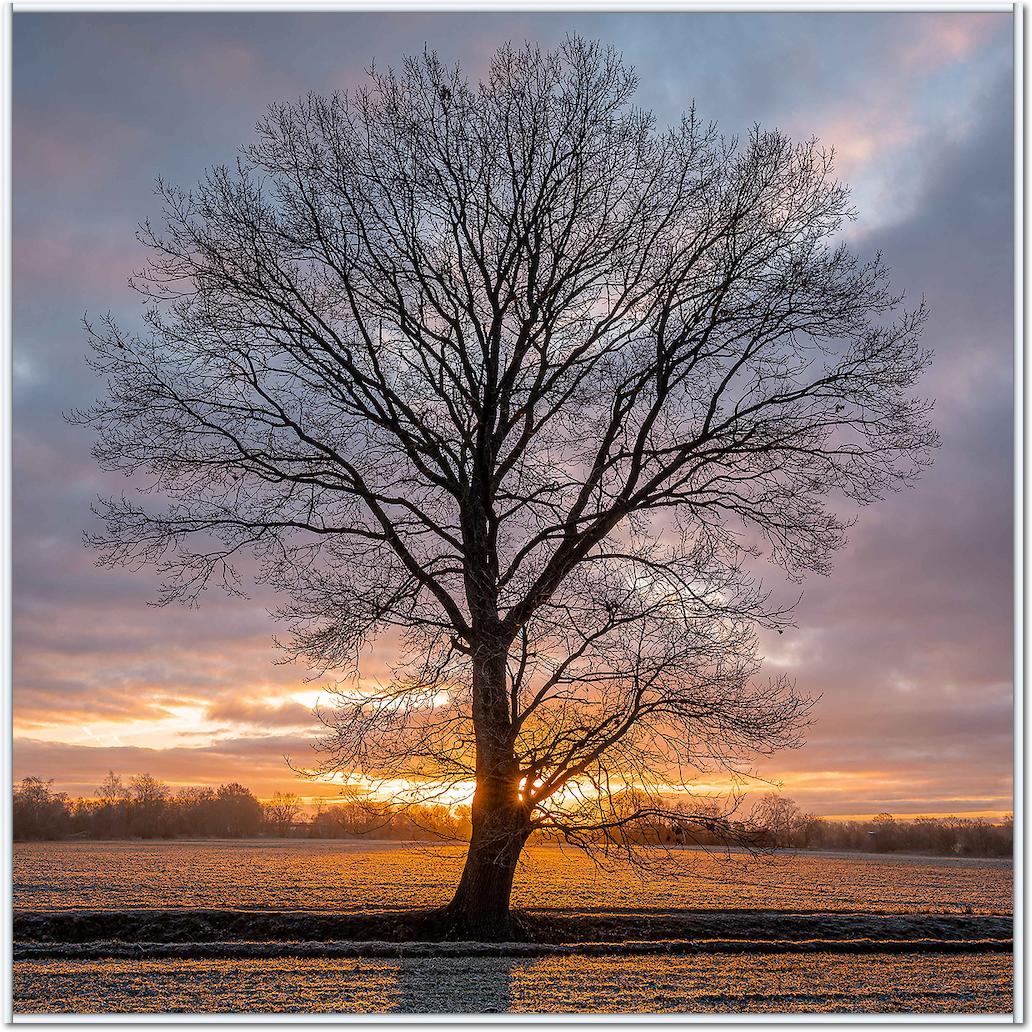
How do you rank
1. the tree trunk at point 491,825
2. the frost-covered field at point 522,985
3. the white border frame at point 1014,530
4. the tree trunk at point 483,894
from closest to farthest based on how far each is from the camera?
the white border frame at point 1014,530, the frost-covered field at point 522,985, the tree trunk at point 491,825, the tree trunk at point 483,894

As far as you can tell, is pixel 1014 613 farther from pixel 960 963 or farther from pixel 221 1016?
pixel 221 1016

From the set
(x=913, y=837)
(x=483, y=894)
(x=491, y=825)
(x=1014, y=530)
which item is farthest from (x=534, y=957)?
(x=913, y=837)

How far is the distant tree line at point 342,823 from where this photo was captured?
12.8 meters

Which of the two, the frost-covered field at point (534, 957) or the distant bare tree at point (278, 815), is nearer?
the frost-covered field at point (534, 957)

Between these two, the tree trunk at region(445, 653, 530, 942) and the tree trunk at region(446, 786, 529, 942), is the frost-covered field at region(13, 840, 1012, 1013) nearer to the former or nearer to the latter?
the tree trunk at region(446, 786, 529, 942)

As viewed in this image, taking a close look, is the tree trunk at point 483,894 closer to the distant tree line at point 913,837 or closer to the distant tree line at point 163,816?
the distant tree line at point 913,837

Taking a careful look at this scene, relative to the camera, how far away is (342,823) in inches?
529

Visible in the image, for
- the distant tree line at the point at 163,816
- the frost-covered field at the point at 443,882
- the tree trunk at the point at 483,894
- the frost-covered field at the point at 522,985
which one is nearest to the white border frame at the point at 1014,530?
the frost-covered field at the point at 522,985

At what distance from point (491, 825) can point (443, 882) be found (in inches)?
593

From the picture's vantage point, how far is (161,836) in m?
55.8

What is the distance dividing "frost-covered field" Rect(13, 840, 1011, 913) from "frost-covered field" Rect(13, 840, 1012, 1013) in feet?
0.45

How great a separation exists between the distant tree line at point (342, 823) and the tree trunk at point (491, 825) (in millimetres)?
499

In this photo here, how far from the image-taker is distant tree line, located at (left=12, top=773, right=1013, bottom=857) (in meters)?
12.8

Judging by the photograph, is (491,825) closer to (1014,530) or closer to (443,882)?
(1014,530)
